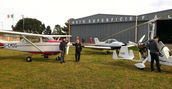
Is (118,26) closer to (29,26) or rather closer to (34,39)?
(34,39)

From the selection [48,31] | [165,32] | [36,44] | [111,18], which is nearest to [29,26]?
[48,31]

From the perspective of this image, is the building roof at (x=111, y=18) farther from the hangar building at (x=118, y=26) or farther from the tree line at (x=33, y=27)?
the tree line at (x=33, y=27)

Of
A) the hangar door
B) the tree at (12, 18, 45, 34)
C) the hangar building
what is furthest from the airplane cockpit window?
the tree at (12, 18, 45, 34)

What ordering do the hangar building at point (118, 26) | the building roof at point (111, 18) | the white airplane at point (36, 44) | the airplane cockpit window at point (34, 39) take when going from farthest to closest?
1. the hangar building at point (118, 26)
2. the building roof at point (111, 18)
3. the airplane cockpit window at point (34, 39)
4. the white airplane at point (36, 44)

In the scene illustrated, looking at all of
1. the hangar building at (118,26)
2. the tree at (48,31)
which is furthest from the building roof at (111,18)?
the tree at (48,31)

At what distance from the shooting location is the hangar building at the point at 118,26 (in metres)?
27.4

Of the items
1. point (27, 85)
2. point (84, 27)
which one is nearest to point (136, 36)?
point (84, 27)

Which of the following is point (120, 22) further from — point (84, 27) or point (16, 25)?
point (16, 25)

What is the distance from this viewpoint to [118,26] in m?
30.8

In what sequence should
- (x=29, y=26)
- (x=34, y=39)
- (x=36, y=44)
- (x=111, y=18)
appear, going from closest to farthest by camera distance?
(x=36, y=44), (x=34, y=39), (x=111, y=18), (x=29, y=26)

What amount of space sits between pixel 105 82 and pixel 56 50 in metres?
5.85

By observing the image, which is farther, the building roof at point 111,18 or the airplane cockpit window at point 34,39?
the building roof at point 111,18

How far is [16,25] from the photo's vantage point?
75812 millimetres

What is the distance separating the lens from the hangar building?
27.4m
